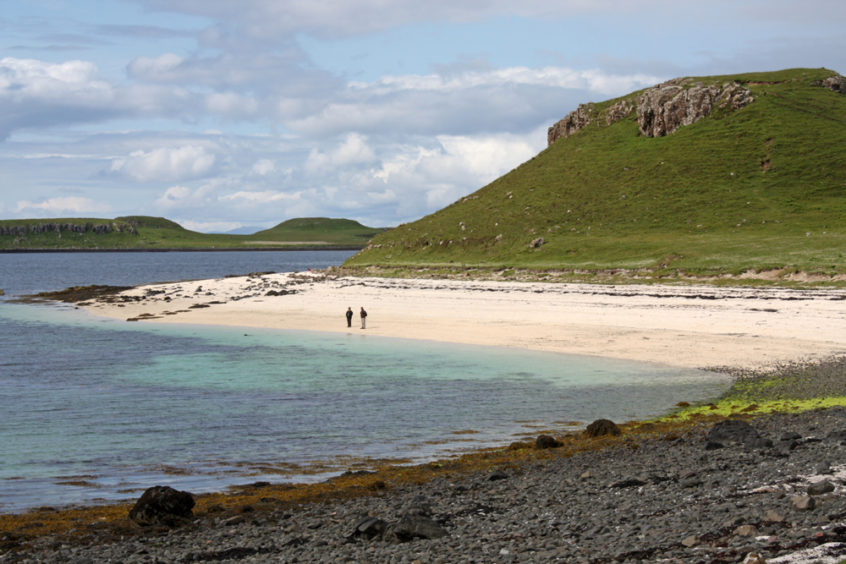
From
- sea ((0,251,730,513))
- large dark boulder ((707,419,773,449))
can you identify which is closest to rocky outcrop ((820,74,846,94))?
sea ((0,251,730,513))

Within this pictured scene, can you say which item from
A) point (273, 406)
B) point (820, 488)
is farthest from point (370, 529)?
point (273, 406)


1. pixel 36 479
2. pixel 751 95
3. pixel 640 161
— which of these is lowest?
pixel 36 479

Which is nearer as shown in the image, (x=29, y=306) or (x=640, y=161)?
(x=29, y=306)

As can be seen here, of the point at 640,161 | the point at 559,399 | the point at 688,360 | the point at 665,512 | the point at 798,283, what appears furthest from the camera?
the point at 640,161

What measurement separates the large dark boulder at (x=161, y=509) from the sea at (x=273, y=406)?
279cm

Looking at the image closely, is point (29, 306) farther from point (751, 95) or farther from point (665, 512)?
point (751, 95)

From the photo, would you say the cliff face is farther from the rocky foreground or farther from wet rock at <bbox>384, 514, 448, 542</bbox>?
wet rock at <bbox>384, 514, 448, 542</bbox>

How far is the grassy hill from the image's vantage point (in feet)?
274

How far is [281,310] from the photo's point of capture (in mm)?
62000

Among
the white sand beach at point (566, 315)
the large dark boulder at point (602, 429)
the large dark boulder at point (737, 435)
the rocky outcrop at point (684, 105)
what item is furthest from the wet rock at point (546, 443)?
the rocky outcrop at point (684, 105)

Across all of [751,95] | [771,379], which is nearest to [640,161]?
[751,95]

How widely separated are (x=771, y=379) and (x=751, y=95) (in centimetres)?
11776

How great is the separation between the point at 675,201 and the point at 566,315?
213 feet

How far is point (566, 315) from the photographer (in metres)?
49.3
